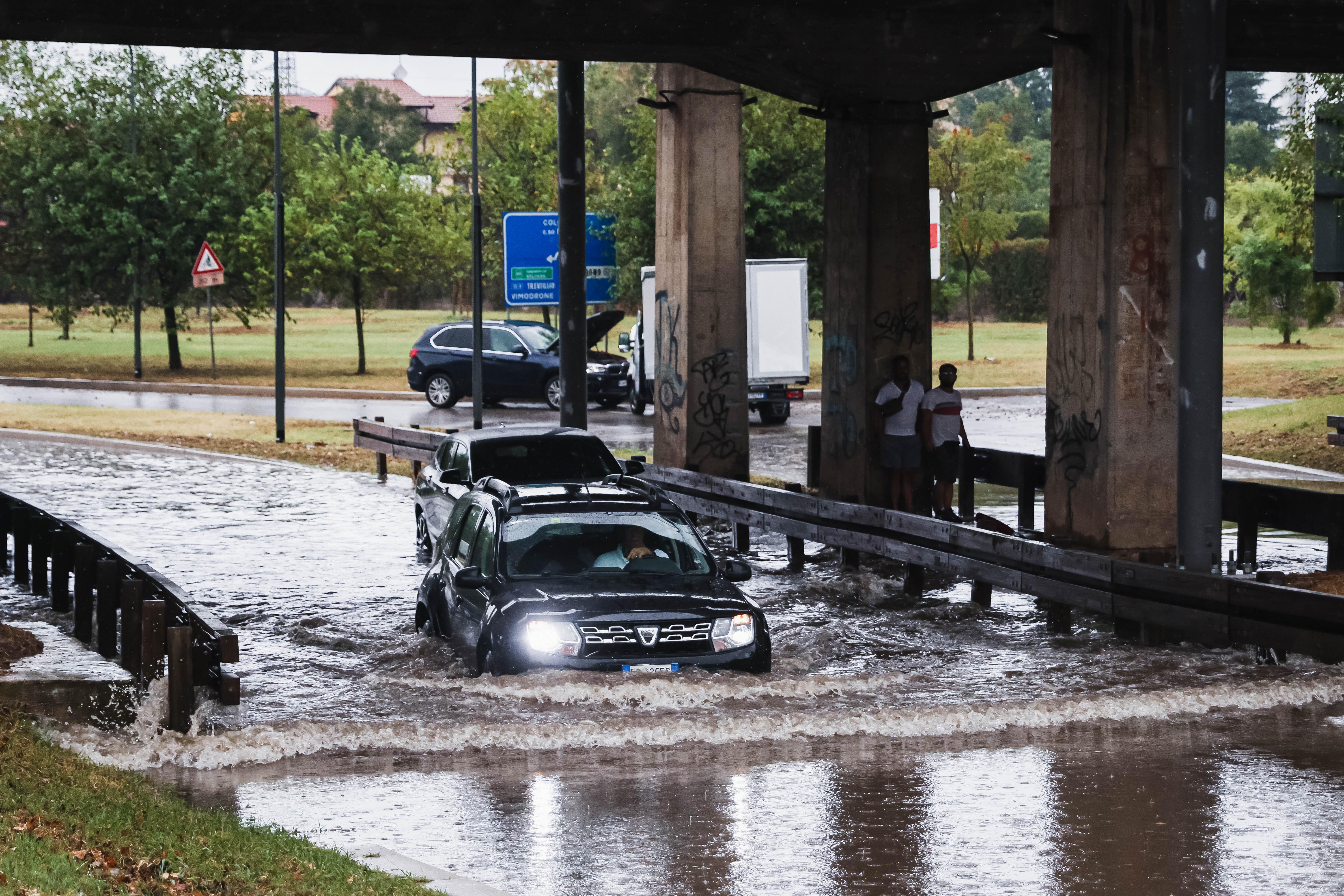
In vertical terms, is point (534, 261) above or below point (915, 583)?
above

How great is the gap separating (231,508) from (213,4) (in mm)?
8351

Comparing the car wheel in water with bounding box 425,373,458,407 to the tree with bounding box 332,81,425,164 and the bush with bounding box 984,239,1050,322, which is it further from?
the tree with bounding box 332,81,425,164

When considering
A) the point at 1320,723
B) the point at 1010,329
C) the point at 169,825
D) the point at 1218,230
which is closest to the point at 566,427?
the point at 1218,230

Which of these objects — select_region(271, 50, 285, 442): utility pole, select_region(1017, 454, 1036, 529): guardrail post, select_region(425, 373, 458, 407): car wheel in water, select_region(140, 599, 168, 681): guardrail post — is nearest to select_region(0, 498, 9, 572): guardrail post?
select_region(140, 599, 168, 681): guardrail post

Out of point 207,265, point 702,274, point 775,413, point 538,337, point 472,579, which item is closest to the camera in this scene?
point 472,579

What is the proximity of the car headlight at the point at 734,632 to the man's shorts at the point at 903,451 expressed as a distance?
8.25 metres

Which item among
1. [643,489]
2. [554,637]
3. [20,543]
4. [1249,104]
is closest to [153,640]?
[554,637]

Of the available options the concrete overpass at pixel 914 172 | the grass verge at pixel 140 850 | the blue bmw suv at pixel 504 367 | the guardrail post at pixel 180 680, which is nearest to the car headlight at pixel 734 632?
the guardrail post at pixel 180 680

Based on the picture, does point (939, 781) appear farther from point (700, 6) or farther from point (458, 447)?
point (700, 6)

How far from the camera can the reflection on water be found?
695cm

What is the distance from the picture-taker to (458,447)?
1716 cm

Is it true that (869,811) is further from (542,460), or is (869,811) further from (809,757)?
(542,460)

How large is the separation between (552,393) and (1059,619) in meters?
26.0

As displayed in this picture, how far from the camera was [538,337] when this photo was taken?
3994 centimetres
